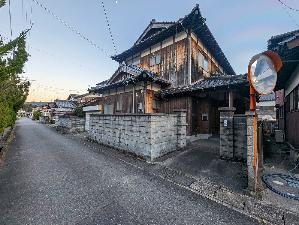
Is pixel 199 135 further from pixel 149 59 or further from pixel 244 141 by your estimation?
pixel 149 59

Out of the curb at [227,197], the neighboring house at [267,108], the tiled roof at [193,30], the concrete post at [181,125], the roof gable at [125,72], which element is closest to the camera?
the curb at [227,197]

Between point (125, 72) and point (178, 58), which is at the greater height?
point (178, 58)

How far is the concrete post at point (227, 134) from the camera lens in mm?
8172

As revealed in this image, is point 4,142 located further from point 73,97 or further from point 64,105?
point 73,97

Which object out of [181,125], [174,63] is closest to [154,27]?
[174,63]

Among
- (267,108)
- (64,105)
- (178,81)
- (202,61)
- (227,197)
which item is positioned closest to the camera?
(227,197)

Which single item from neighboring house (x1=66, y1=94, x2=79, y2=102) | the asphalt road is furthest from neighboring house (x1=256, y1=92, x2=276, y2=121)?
neighboring house (x1=66, y1=94, x2=79, y2=102)

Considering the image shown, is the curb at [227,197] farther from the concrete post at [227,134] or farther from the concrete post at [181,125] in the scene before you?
the concrete post at [181,125]

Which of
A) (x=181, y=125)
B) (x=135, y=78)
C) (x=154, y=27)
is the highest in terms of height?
(x=154, y=27)

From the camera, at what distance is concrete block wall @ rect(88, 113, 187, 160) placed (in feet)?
28.8

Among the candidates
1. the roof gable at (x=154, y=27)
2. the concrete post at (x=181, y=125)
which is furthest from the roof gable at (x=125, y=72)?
the concrete post at (x=181, y=125)

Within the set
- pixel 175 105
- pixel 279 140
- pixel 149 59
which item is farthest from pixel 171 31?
pixel 279 140

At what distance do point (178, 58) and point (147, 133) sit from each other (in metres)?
9.47

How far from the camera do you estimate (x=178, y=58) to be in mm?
15984
